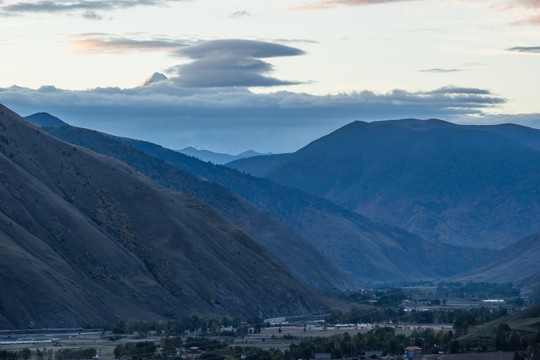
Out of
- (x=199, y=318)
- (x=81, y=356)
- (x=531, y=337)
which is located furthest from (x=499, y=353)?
(x=199, y=318)

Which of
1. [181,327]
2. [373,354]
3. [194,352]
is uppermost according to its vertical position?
[194,352]

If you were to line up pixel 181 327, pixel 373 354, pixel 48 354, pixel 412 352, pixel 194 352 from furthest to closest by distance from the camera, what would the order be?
1. pixel 181 327
2. pixel 373 354
3. pixel 194 352
4. pixel 412 352
5. pixel 48 354

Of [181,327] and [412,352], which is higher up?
[412,352]

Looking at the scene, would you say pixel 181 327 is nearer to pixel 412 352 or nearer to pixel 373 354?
pixel 373 354

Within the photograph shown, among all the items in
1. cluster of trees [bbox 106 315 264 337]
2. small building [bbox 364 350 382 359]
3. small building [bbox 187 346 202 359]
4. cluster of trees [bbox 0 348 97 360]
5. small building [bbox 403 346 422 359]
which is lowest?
cluster of trees [bbox 106 315 264 337]

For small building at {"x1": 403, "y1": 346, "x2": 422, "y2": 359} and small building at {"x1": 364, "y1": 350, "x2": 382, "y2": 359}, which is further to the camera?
small building at {"x1": 364, "y1": 350, "x2": 382, "y2": 359}

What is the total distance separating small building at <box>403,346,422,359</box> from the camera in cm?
12660

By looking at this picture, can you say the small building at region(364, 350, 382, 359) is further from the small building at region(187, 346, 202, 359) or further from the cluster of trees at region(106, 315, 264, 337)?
the cluster of trees at region(106, 315, 264, 337)

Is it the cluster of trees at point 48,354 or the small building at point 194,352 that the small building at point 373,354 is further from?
the cluster of trees at point 48,354

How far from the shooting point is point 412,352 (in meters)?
130

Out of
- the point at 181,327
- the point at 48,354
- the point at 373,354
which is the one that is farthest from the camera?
the point at 181,327

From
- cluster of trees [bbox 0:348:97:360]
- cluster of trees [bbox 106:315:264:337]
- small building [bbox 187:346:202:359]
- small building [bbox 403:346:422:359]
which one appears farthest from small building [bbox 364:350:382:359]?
cluster of trees [bbox 0:348:97:360]

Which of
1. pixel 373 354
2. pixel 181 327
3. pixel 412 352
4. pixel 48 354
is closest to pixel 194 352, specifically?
pixel 48 354

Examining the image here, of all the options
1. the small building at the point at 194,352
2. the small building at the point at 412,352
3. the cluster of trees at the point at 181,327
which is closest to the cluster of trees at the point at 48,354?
the small building at the point at 194,352
